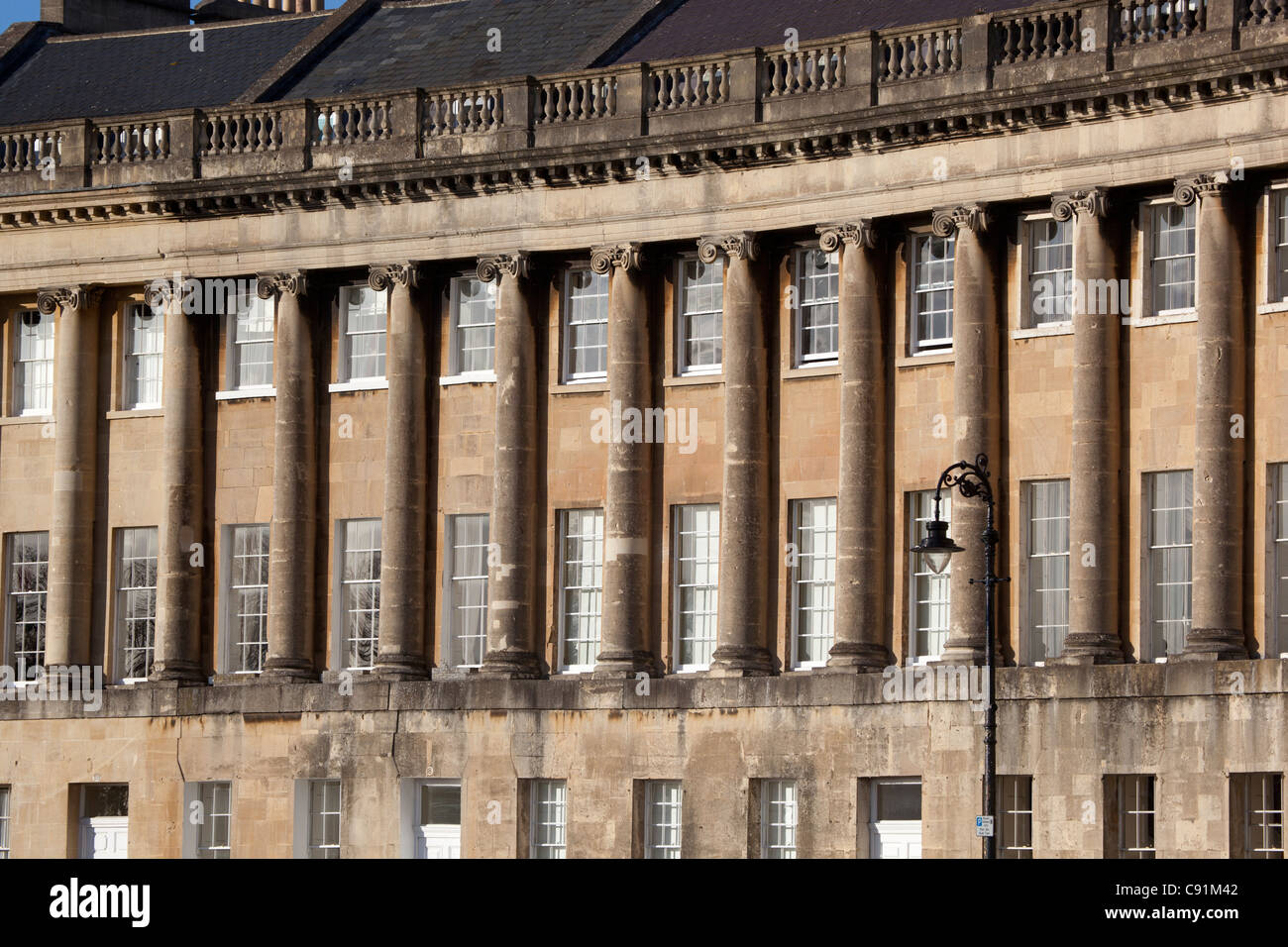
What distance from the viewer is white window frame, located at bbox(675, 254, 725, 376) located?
176 ft

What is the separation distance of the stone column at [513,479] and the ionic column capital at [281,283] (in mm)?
3471

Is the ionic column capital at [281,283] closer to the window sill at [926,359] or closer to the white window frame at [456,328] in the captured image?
the white window frame at [456,328]

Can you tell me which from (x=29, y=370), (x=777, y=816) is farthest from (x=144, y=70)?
(x=777, y=816)

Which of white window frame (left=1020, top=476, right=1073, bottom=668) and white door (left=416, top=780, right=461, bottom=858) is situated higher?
white window frame (left=1020, top=476, right=1073, bottom=668)

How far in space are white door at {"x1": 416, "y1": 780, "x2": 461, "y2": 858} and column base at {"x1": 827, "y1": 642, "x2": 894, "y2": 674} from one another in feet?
24.0

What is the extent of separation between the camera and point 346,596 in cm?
5684

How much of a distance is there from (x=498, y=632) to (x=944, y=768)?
874 cm

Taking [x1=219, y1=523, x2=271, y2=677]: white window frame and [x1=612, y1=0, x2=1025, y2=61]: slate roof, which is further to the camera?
[x1=219, y1=523, x2=271, y2=677]: white window frame

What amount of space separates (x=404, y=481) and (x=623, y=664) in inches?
214

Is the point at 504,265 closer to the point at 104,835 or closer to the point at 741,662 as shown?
the point at 741,662

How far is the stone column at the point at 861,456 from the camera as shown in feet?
167

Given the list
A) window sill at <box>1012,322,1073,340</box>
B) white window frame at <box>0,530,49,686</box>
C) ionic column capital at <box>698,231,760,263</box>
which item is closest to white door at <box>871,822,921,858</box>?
window sill at <box>1012,322,1073,340</box>

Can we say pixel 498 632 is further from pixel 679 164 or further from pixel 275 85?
pixel 275 85

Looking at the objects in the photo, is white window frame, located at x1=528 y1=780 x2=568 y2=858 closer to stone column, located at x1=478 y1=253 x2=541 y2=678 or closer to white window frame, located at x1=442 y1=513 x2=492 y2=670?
stone column, located at x1=478 y1=253 x2=541 y2=678
